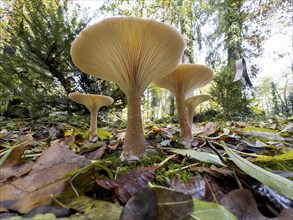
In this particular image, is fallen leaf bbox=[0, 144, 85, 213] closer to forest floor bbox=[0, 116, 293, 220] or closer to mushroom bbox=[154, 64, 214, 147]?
forest floor bbox=[0, 116, 293, 220]

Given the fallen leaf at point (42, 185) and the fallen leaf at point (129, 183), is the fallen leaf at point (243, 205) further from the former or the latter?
the fallen leaf at point (42, 185)

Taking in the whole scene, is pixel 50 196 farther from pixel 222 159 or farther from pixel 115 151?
pixel 115 151

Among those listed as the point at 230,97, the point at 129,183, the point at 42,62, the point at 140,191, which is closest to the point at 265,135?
the point at 129,183

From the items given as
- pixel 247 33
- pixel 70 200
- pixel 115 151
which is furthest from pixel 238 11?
pixel 70 200

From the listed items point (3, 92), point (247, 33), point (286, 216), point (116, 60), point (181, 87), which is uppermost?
point (247, 33)

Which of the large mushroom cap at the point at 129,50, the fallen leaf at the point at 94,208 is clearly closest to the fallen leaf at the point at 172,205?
the fallen leaf at the point at 94,208

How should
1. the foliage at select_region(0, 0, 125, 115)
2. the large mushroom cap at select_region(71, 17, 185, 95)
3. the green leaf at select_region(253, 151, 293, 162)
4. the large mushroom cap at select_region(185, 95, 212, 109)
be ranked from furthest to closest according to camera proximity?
the foliage at select_region(0, 0, 125, 115)
the large mushroom cap at select_region(185, 95, 212, 109)
the large mushroom cap at select_region(71, 17, 185, 95)
the green leaf at select_region(253, 151, 293, 162)

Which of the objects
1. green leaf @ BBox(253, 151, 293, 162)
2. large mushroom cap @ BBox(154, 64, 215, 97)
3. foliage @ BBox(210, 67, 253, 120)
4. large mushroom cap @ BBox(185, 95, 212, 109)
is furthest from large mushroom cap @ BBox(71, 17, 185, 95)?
foliage @ BBox(210, 67, 253, 120)
